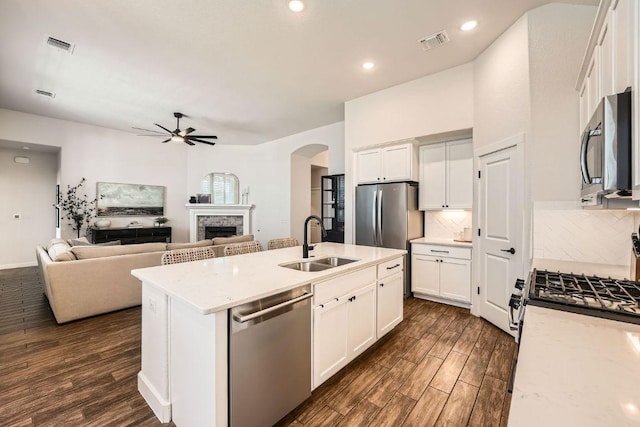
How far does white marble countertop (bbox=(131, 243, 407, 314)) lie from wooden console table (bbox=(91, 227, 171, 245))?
5311mm

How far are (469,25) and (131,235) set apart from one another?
7405 mm

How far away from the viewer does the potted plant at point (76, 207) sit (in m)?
5.82

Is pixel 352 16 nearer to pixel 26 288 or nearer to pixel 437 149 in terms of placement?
pixel 437 149

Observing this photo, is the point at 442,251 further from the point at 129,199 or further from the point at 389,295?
the point at 129,199

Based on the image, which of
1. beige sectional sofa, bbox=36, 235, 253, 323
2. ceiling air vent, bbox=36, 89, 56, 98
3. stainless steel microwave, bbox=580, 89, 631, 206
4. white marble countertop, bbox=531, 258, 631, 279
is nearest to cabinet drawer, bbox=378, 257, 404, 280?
white marble countertop, bbox=531, 258, 631, 279

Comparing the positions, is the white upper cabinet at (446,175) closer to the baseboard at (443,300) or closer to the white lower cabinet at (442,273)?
the white lower cabinet at (442,273)

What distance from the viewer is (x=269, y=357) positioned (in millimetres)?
1536

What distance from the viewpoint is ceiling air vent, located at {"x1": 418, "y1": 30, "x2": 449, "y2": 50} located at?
9.47ft

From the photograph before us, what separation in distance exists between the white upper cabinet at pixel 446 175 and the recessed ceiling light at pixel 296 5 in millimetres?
2615

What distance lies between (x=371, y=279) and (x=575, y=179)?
2.01 metres

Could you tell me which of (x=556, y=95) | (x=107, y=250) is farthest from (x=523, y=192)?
(x=107, y=250)

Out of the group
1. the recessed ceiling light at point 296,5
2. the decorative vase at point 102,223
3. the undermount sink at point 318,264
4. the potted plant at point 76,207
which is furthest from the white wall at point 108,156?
the undermount sink at point 318,264

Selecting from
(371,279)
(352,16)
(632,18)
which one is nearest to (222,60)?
(352,16)

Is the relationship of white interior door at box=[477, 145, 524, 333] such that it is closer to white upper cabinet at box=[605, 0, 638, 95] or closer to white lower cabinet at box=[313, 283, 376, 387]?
white lower cabinet at box=[313, 283, 376, 387]
